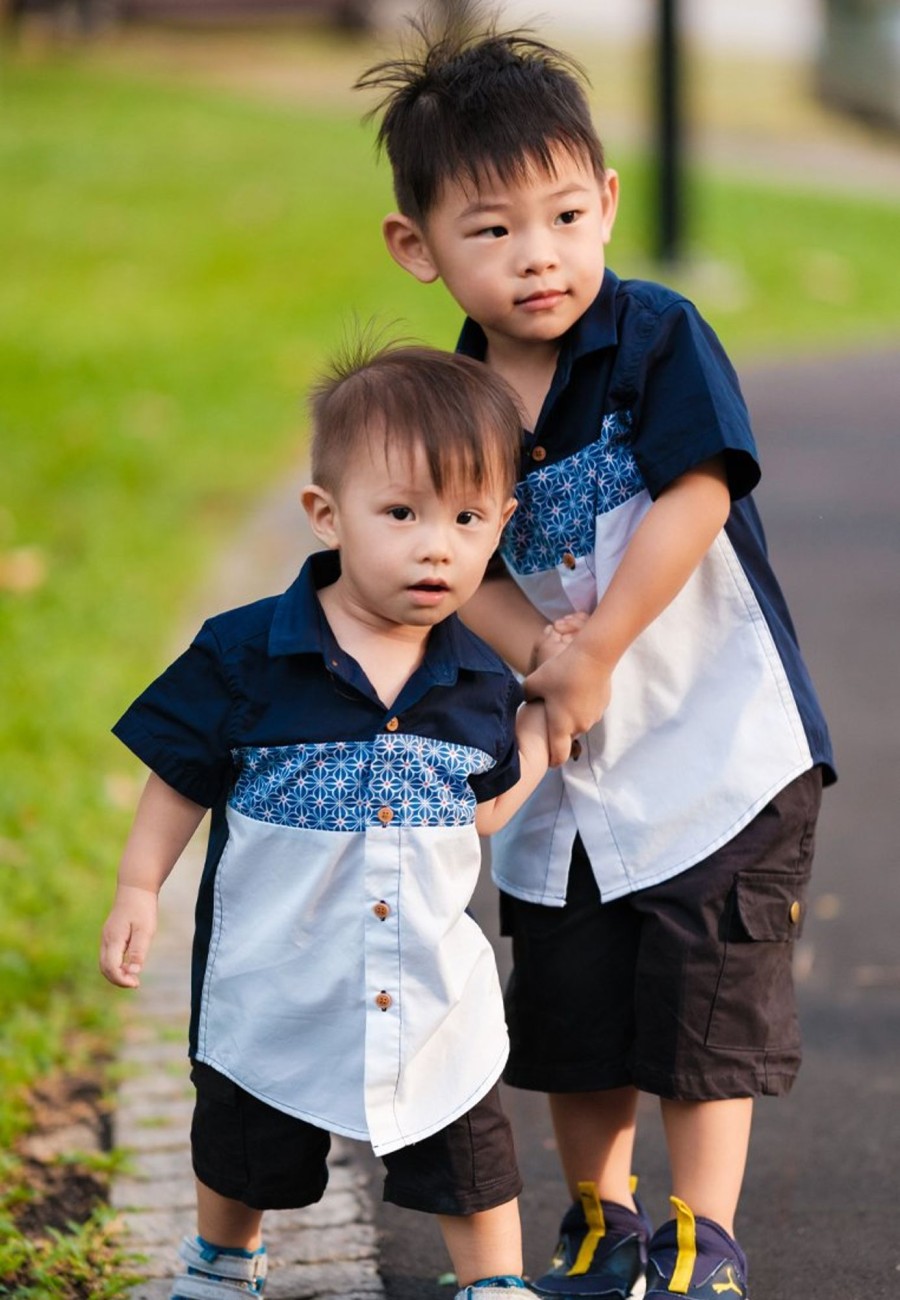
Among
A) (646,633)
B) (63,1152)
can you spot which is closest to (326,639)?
(646,633)

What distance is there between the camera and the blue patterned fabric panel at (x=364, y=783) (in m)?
2.27

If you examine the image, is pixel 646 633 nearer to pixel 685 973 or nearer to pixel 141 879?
pixel 685 973

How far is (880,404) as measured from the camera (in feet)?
29.2

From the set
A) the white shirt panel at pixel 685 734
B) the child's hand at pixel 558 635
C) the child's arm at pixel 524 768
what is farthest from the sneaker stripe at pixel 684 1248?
the child's hand at pixel 558 635

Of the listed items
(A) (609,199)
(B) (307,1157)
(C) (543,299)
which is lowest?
(B) (307,1157)

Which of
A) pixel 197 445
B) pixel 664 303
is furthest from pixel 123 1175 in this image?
pixel 197 445

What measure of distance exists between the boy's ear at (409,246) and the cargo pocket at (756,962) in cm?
85

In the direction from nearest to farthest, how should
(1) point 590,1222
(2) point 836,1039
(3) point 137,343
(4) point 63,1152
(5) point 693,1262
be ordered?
1. (5) point 693,1262
2. (1) point 590,1222
3. (4) point 63,1152
4. (2) point 836,1039
5. (3) point 137,343

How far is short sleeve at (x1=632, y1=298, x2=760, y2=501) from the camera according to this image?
239 cm

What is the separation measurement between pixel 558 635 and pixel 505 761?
8.6 inches

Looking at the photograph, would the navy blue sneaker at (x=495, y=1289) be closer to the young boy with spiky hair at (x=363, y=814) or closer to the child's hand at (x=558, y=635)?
the young boy with spiky hair at (x=363, y=814)

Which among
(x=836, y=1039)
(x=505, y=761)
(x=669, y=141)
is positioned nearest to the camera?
(x=505, y=761)

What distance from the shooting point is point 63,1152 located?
3.14m

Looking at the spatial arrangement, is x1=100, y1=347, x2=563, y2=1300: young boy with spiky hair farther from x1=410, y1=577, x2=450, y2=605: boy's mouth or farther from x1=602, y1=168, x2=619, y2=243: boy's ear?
x1=602, y1=168, x2=619, y2=243: boy's ear
